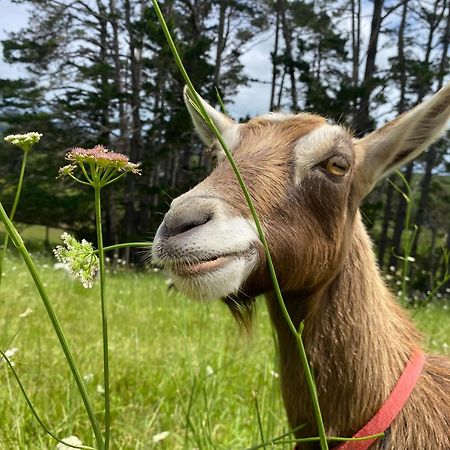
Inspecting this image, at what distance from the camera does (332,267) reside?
197cm

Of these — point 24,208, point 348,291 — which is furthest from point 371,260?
point 24,208

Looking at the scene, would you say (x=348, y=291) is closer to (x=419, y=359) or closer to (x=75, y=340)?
(x=419, y=359)

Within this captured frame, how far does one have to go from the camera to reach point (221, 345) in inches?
179

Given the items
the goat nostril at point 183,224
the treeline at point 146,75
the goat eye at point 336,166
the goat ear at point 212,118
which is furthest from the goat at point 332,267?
the treeline at point 146,75

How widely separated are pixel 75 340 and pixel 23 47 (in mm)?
19578

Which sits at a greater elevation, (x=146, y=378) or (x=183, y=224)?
(x=183, y=224)

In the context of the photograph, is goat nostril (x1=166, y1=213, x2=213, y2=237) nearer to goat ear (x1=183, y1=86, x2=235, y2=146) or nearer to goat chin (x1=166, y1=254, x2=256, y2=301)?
goat chin (x1=166, y1=254, x2=256, y2=301)

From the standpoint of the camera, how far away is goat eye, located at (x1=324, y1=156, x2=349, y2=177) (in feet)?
6.65

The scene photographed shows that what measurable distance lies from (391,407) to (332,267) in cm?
56

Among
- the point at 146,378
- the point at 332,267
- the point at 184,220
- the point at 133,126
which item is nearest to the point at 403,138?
the point at 332,267

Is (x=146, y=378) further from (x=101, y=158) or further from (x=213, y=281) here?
(x=101, y=158)

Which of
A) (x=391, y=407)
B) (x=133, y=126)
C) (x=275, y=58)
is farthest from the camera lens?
(x=133, y=126)

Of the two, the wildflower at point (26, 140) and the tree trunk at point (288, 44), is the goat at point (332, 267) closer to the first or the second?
the wildflower at point (26, 140)

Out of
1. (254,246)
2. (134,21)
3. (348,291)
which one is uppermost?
(134,21)
